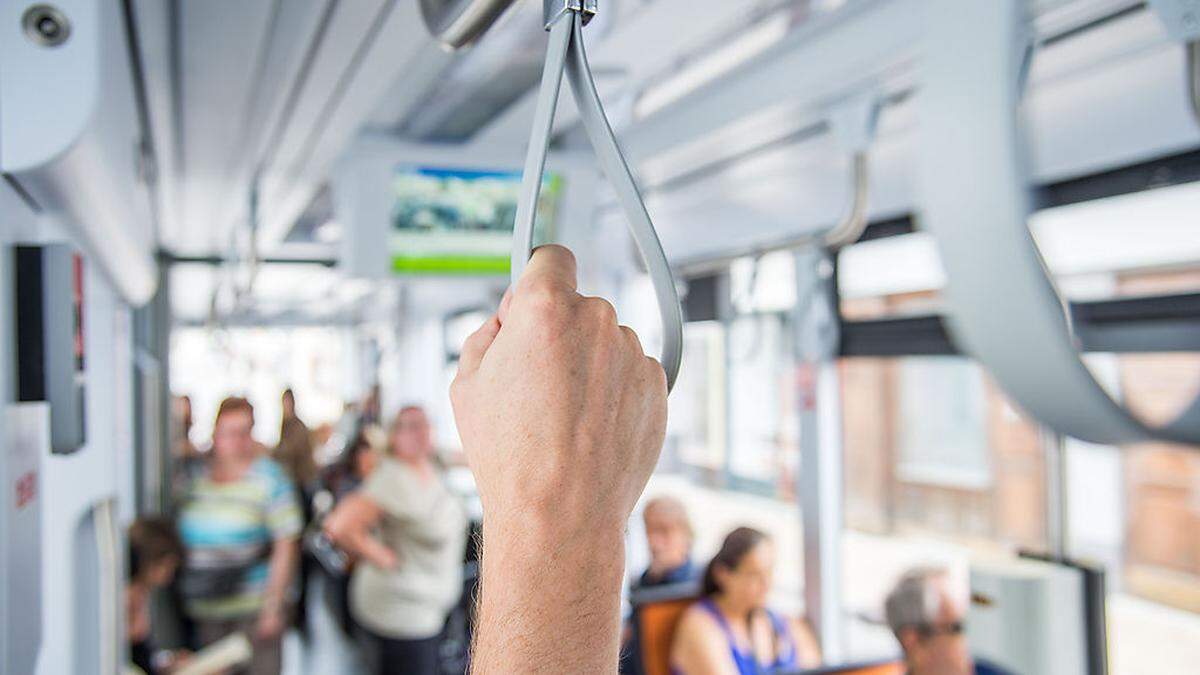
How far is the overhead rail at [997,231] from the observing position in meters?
0.61

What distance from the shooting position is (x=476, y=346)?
60 cm

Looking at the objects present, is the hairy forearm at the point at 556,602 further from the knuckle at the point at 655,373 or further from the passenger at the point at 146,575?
the passenger at the point at 146,575

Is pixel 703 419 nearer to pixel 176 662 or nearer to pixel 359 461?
pixel 359 461

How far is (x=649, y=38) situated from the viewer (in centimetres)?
209

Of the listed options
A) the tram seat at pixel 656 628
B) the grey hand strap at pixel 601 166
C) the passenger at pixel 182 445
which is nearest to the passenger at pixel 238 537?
the tram seat at pixel 656 628

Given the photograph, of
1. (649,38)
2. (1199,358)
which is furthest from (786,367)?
(649,38)

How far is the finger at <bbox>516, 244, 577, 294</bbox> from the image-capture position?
1.76 ft

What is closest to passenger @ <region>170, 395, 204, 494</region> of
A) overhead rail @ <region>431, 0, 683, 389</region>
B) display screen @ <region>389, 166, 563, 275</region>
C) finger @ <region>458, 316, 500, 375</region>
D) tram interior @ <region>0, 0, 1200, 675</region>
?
tram interior @ <region>0, 0, 1200, 675</region>

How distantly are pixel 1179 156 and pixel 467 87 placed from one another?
2055mm

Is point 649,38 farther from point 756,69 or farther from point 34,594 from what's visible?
point 34,594

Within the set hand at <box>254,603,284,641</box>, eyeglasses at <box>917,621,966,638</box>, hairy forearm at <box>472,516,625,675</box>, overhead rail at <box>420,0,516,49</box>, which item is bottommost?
hand at <box>254,603,284,641</box>

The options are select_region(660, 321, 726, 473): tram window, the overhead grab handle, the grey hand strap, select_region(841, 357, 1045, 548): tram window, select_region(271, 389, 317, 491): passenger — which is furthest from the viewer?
select_region(841, 357, 1045, 548): tram window

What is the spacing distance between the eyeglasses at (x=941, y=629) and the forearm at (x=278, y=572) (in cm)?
256

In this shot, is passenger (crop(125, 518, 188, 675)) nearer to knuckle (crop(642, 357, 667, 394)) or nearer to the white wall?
the white wall
